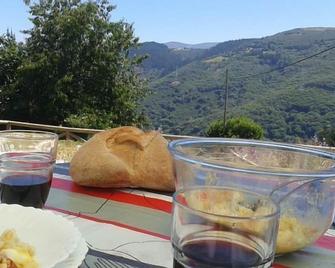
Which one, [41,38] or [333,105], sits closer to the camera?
[41,38]

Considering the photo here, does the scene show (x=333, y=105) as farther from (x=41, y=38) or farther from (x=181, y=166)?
(x=181, y=166)

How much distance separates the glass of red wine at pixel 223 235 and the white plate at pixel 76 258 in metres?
0.12

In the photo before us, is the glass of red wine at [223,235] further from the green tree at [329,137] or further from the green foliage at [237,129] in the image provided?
the green foliage at [237,129]

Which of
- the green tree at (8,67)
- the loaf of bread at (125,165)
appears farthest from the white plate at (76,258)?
the green tree at (8,67)

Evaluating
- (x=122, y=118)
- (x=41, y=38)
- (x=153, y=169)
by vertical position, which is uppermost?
(x=41, y=38)

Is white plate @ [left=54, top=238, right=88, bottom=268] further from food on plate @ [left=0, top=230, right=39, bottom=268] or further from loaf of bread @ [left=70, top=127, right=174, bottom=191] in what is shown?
loaf of bread @ [left=70, top=127, right=174, bottom=191]

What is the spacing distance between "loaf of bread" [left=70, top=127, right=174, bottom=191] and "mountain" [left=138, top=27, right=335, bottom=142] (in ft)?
26.8

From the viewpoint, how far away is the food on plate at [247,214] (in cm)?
43

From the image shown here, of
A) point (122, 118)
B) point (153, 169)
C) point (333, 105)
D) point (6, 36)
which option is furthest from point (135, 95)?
point (153, 169)

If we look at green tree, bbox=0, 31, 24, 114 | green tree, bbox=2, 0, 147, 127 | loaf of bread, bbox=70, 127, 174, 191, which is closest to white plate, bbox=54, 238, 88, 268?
loaf of bread, bbox=70, 127, 174, 191

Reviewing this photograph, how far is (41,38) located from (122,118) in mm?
3055

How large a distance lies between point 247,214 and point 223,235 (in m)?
0.04

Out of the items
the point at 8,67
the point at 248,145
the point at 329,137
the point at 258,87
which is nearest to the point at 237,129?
the point at 329,137

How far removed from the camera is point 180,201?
1.46ft
